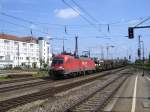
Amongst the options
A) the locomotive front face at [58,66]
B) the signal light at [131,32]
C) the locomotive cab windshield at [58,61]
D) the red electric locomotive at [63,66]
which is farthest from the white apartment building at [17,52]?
the signal light at [131,32]

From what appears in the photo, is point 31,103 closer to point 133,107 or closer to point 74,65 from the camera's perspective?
point 133,107

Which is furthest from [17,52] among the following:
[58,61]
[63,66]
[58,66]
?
[63,66]

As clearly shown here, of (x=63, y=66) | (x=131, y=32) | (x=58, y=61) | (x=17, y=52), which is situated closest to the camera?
(x=131, y=32)

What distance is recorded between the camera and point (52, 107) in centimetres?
1881

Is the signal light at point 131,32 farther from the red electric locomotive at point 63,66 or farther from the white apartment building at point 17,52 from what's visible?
the white apartment building at point 17,52

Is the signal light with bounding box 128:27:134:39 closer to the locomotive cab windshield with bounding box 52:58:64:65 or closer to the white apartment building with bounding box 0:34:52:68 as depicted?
the locomotive cab windshield with bounding box 52:58:64:65

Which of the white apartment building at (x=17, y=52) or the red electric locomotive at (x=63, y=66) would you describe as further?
the white apartment building at (x=17, y=52)

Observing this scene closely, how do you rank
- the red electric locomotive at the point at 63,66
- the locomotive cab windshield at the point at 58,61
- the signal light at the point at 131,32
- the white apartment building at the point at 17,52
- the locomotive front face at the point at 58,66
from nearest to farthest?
the signal light at the point at 131,32
the locomotive front face at the point at 58,66
the red electric locomotive at the point at 63,66
the locomotive cab windshield at the point at 58,61
the white apartment building at the point at 17,52

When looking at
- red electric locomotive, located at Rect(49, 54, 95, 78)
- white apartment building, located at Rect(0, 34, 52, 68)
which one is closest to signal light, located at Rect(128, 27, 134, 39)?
red electric locomotive, located at Rect(49, 54, 95, 78)

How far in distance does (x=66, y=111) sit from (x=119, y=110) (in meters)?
2.54

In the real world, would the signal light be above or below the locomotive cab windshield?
above

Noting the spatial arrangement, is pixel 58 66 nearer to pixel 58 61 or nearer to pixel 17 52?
pixel 58 61

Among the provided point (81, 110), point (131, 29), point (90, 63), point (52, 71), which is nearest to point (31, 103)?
point (81, 110)

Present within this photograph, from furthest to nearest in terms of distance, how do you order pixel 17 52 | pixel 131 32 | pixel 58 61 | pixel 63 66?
pixel 17 52 → pixel 58 61 → pixel 63 66 → pixel 131 32
